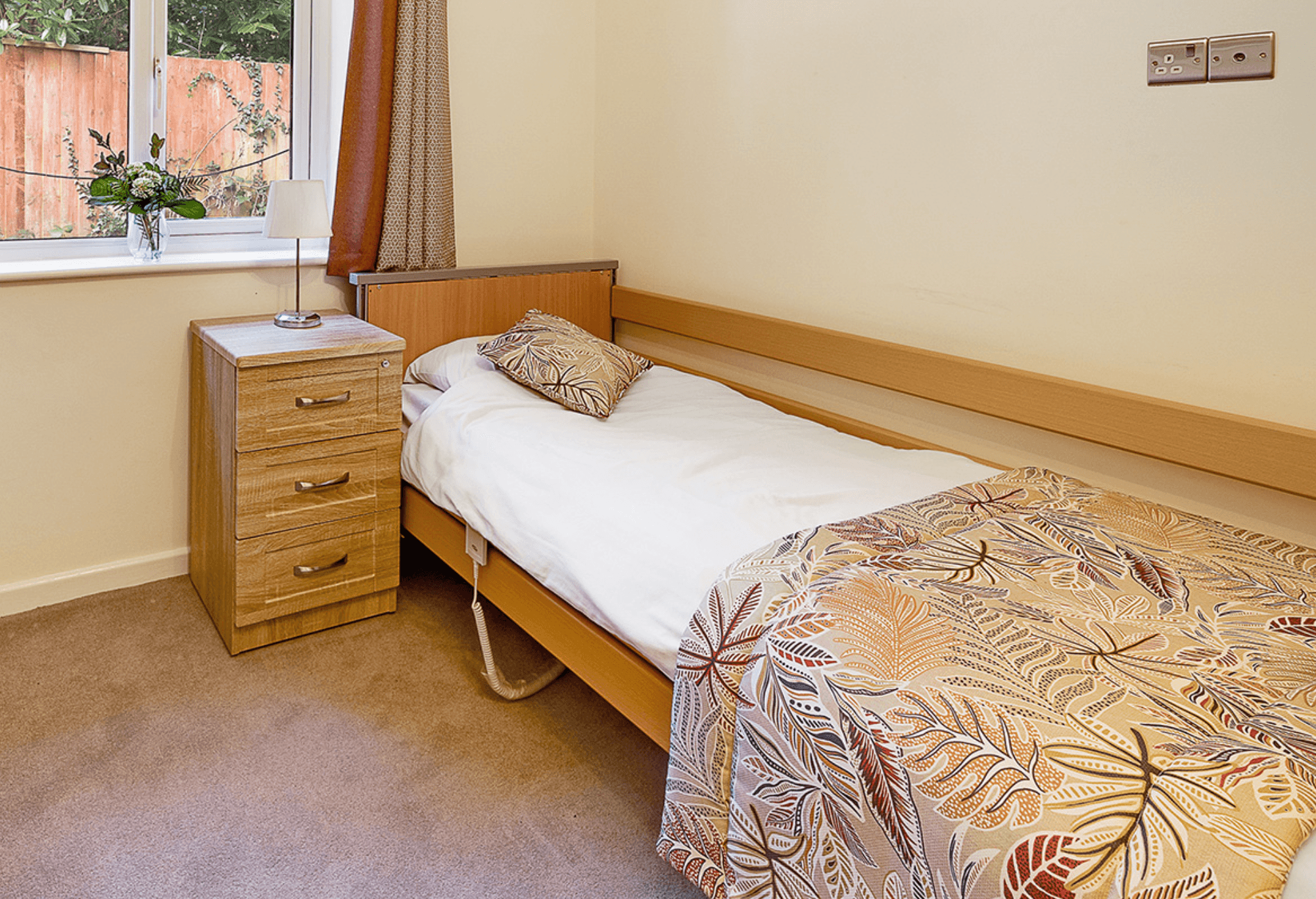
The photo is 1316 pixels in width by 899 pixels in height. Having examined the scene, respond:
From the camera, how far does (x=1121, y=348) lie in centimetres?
200

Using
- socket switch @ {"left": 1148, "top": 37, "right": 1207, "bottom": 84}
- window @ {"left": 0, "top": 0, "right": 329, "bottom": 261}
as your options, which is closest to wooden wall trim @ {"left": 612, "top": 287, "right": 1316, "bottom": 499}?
socket switch @ {"left": 1148, "top": 37, "right": 1207, "bottom": 84}

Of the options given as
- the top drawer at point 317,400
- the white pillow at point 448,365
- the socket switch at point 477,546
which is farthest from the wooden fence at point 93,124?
the socket switch at point 477,546

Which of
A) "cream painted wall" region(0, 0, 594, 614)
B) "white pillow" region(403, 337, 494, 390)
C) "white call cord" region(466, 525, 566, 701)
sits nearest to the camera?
"white call cord" region(466, 525, 566, 701)

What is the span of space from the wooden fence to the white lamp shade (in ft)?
1.43

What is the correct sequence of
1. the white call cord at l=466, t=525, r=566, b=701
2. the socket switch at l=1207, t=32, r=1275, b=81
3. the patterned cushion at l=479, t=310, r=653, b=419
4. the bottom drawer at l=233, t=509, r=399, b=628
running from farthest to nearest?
the patterned cushion at l=479, t=310, r=653, b=419 → the bottom drawer at l=233, t=509, r=399, b=628 → the white call cord at l=466, t=525, r=566, b=701 → the socket switch at l=1207, t=32, r=1275, b=81

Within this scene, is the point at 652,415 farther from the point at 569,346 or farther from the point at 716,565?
the point at 716,565

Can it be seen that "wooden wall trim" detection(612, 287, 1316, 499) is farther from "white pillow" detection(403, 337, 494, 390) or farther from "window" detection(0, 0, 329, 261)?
"window" detection(0, 0, 329, 261)

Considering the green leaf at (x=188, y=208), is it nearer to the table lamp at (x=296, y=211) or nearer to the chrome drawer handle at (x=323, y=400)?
the table lamp at (x=296, y=211)

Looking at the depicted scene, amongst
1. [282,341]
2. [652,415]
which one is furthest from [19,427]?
[652,415]

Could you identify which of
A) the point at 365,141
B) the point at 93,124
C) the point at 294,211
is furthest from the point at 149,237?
the point at 365,141

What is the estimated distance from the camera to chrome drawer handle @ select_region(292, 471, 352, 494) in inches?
88.7

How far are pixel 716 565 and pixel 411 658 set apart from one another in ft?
3.37

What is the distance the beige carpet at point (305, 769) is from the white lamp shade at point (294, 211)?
3.24 feet

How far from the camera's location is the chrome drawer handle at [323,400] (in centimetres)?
222
